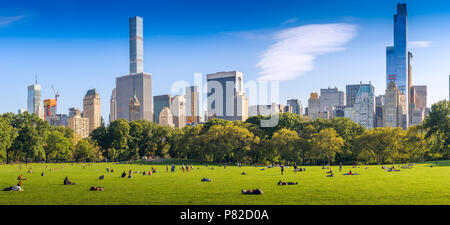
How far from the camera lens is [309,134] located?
7625cm

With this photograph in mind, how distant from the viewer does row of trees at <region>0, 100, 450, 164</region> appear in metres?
70.9

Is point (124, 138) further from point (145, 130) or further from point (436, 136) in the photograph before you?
point (436, 136)

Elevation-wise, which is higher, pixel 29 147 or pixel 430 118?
pixel 430 118

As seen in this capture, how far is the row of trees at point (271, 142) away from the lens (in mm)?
70938

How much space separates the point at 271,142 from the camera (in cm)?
7438

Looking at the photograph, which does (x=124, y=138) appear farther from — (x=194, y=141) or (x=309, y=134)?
(x=309, y=134)

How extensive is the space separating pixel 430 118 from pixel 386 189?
161 ft
